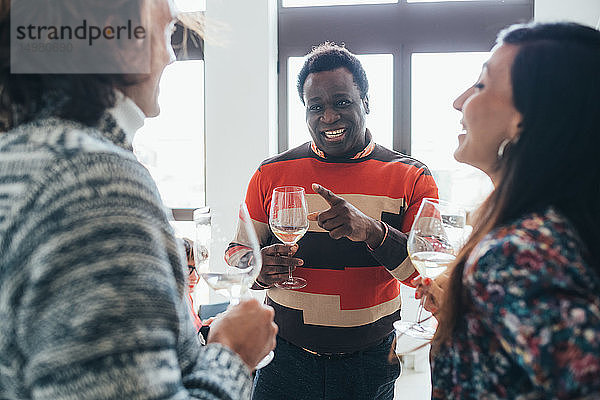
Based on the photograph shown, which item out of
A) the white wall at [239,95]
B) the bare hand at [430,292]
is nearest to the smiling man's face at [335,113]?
the bare hand at [430,292]

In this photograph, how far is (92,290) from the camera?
0.50 metres

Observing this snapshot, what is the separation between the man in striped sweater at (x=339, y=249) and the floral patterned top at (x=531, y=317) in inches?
27.3

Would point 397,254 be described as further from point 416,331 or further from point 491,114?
point 491,114

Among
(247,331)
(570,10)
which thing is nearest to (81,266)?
(247,331)

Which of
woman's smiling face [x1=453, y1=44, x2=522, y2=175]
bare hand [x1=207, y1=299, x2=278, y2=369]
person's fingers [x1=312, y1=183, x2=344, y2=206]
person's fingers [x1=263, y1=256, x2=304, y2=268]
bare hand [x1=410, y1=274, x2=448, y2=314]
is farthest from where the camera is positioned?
person's fingers [x1=263, y1=256, x2=304, y2=268]

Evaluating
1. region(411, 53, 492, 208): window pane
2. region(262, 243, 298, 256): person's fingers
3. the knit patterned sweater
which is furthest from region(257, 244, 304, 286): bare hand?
region(411, 53, 492, 208): window pane

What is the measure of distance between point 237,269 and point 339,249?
2.36ft

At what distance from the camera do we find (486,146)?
0.92m

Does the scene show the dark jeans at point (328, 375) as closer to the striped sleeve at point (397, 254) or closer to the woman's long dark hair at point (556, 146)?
the striped sleeve at point (397, 254)

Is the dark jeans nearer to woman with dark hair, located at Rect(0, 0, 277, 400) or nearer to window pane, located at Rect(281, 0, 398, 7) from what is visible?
woman with dark hair, located at Rect(0, 0, 277, 400)

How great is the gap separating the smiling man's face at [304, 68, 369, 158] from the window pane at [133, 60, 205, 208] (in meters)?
2.32

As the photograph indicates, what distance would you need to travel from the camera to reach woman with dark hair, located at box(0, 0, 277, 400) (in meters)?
0.49

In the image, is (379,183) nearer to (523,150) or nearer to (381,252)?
(381,252)

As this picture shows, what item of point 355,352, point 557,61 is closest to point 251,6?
point 355,352
